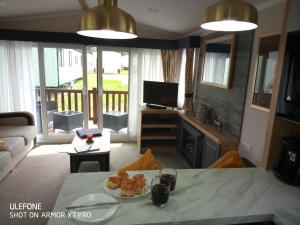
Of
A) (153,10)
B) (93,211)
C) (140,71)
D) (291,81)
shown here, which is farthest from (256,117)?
(140,71)

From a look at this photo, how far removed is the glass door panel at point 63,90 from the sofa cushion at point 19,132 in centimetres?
78

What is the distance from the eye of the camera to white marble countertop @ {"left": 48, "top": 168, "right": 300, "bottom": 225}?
1.07m

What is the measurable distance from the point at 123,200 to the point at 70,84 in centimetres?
381

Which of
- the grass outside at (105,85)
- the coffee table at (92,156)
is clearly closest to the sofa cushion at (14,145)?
the coffee table at (92,156)

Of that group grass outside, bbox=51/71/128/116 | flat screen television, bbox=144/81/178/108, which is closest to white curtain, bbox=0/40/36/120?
grass outside, bbox=51/71/128/116

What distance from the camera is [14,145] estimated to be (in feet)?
10.1

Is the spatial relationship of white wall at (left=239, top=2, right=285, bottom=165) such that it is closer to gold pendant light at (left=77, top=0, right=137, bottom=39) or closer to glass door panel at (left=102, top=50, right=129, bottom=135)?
gold pendant light at (left=77, top=0, right=137, bottom=39)

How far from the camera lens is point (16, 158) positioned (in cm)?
324

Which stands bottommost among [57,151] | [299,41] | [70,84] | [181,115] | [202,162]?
[57,151]

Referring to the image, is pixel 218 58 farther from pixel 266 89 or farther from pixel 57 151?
pixel 57 151

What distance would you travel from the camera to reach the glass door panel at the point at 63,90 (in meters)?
4.27

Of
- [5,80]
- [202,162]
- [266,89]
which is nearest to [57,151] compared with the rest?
[5,80]

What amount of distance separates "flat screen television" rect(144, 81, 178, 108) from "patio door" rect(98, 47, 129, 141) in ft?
2.26

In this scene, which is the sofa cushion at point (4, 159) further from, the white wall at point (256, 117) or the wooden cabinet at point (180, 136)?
the white wall at point (256, 117)
